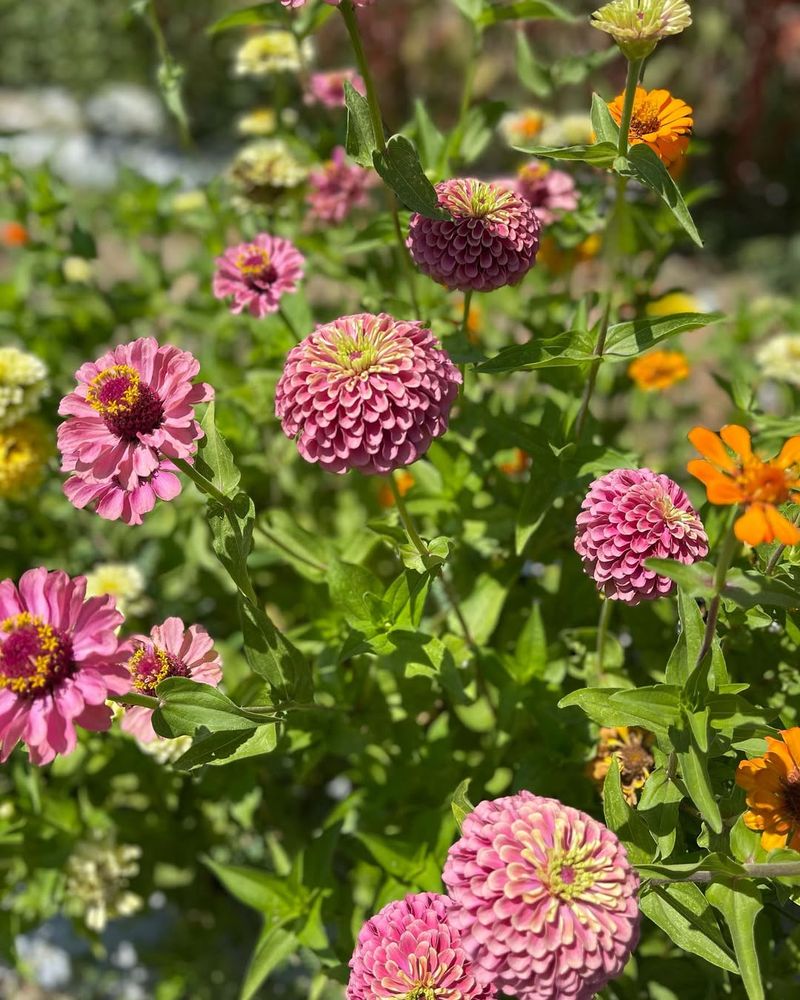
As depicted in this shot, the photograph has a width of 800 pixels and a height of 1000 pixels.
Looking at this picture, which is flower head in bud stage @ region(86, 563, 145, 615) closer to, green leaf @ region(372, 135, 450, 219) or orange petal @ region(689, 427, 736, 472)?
green leaf @ region(372, 135, 450, 219)

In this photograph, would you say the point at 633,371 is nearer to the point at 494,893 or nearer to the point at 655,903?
the point at 655,903

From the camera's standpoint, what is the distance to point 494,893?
965 millimetres

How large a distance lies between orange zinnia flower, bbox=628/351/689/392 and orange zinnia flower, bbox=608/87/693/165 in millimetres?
1024

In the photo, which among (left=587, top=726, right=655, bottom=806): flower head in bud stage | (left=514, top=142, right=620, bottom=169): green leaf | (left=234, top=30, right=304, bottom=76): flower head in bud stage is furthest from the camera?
(left=234, top=30, right=304, bottom=76): flower head in bud stage

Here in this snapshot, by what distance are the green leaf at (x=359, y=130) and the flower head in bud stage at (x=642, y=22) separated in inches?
12.5

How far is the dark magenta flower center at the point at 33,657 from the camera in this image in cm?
103

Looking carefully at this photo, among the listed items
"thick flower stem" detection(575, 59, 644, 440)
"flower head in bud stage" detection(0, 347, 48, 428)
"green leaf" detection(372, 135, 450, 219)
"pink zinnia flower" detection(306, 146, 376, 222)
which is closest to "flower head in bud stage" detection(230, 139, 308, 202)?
"pink zinnia flower" detection(306, 146, 376, 222)

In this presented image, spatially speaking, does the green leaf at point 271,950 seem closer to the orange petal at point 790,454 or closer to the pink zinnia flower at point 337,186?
the orange petal at point 790,454

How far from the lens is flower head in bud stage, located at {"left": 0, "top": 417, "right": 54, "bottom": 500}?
1.96 m

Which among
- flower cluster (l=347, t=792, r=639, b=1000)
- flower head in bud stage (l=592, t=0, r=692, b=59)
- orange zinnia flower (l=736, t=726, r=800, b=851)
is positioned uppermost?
flower head in bud stage (l=592, t=0, r=692, b=59)

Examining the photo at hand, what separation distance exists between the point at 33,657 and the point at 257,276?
2.80 feet

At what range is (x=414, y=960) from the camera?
3.51ft

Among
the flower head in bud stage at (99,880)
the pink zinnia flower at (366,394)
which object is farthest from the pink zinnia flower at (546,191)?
the flower head in bud stage at (99,880)

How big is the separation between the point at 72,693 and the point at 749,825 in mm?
898
